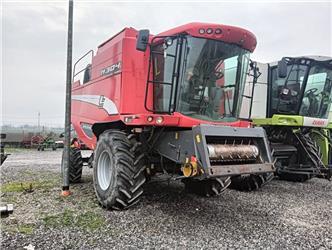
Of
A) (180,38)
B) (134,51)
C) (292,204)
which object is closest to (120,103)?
(134,51)

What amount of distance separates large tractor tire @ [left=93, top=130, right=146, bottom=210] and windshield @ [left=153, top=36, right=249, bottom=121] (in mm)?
729

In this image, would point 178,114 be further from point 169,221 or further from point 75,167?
point 75,167

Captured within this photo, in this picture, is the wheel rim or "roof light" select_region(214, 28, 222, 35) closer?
"roof light" select_region(214, 28, 222, 35)

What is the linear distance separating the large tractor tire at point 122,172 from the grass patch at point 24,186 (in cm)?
209

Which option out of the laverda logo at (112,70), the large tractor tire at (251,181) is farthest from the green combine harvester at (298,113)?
the laverda logo at (112,70)

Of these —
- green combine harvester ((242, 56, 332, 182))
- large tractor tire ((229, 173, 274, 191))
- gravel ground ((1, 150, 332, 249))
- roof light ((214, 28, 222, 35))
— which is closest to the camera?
gravel ground ((1, 150, 332, 249))

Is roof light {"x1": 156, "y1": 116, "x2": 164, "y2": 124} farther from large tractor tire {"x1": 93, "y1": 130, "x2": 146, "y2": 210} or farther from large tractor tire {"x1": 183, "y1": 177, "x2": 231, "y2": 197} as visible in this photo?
large tractor tire {"x1": 183, "y1": 177, "x2": 231, "y2": 197}

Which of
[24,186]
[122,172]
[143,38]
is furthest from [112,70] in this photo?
[24,186]

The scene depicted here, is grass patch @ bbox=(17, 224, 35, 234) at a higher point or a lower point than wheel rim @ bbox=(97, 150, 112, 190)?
lower

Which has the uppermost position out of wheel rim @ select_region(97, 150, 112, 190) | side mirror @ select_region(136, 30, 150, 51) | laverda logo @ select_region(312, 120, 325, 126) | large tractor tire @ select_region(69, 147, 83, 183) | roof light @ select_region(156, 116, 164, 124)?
side mirror @ select_region(136, 30, 150, 51)

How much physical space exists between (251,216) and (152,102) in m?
2.23

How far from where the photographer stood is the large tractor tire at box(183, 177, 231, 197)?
18.8 ft

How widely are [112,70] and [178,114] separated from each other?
5.49ft

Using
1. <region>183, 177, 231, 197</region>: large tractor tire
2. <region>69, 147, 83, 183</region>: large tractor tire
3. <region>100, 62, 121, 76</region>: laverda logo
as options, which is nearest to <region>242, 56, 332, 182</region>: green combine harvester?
<region>183, 177, 231, 197</region>: large tractor tire
